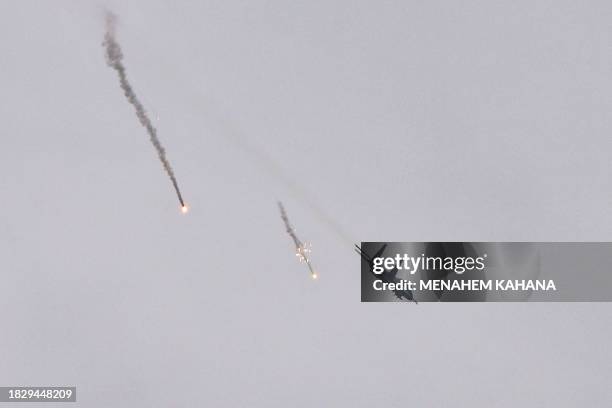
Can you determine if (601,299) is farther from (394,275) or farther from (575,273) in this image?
(394,275)

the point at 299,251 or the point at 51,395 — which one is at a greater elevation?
the point at 299,251

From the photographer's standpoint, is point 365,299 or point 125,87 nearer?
point 125,87

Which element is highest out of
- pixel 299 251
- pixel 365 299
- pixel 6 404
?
pixel 299 251

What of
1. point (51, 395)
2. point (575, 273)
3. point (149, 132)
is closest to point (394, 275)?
point (575, 273)

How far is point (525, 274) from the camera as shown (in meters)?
141

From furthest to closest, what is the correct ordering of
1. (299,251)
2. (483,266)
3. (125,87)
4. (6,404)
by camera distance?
(6,404)
(299,251)
(483,266)
(125,87)

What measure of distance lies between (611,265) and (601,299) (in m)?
6.28

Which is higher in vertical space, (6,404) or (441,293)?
(441,293)

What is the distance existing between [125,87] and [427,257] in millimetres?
58973

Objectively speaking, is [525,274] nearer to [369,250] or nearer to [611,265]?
[611,265]

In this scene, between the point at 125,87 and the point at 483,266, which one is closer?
the point at 125,87

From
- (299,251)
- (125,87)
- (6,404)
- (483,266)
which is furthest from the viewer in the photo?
(6,404)

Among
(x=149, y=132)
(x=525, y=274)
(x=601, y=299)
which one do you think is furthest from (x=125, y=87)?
(x=601, y=299)

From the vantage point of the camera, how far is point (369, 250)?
146 m
